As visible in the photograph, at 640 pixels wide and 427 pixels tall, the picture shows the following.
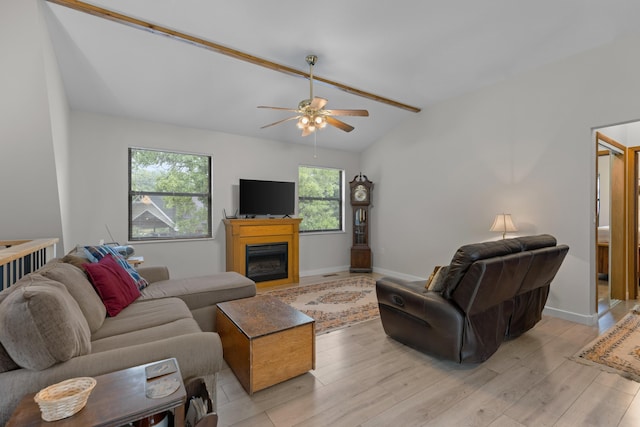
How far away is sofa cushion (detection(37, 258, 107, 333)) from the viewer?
1.89 m

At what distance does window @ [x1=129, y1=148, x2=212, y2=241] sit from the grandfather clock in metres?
2.78

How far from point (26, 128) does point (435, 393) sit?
3.88 meters

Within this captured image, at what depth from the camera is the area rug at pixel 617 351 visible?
2.39 metres

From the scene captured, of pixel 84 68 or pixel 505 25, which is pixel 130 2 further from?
pixel 505 25

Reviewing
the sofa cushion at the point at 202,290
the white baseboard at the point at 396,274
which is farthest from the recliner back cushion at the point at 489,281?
the white baseboard at the point at 396,274

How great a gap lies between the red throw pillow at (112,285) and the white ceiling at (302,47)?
217 centimetres

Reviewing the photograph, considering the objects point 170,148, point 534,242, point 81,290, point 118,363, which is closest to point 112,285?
point 81,290

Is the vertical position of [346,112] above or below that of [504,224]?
above

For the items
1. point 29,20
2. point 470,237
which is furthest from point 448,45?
point 29,20

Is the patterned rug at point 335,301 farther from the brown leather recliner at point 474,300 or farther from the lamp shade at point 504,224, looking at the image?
the lamp shade at point 504,224

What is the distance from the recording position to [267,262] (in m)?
5.10

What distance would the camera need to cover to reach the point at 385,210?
19.3ft

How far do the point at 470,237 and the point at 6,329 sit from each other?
4.78 m

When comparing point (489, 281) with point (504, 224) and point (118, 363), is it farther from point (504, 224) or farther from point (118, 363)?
point (118, 363)
